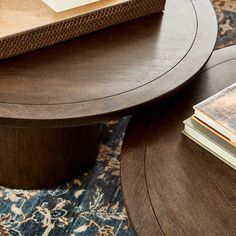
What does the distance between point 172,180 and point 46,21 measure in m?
0.38

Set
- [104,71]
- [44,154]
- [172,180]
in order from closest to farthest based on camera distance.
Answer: [172,180] < [104,71] < [44,154]

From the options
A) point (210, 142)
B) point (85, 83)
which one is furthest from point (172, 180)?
point (85, 83)

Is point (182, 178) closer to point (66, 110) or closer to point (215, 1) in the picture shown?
point (66, 110)

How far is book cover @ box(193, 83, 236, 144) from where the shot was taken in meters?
0.72

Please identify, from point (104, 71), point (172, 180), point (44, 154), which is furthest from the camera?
point (44, 154)

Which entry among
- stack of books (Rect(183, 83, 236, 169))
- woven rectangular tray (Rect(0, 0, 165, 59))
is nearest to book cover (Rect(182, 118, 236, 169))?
stack of books (Rect(183, 83, 236, 169))

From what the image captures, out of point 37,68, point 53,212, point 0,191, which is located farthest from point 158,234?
point 0,191

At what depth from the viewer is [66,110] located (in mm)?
757

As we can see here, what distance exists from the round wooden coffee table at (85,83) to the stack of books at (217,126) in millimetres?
84

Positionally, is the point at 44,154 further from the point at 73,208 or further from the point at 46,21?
the point at 46,21

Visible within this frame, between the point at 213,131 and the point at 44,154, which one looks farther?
the point at 44,154

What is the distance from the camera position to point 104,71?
84cm

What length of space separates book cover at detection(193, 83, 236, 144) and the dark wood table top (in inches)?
3.4

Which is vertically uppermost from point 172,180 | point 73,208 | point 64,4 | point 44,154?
point 64,4
